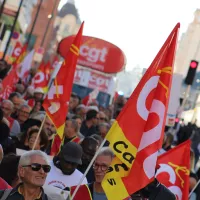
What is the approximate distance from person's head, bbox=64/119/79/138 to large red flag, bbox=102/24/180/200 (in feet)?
12.6

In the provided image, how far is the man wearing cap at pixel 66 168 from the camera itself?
7312 mm

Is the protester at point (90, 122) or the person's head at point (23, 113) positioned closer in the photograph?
the person's head at point (23, 113)

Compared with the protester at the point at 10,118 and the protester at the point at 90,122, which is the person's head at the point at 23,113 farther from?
the protester at the point at 90,122

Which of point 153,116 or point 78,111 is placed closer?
point 153,116

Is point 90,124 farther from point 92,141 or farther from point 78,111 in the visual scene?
point 92,141

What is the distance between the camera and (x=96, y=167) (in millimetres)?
6848

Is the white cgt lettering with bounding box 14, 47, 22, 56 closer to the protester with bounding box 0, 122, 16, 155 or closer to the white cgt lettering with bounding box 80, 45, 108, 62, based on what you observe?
the white cgt lettering with bounding box 80, 45, 108, 62

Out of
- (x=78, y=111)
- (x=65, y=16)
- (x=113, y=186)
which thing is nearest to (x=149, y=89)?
(x=113, y=186)

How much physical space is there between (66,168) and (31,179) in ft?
5.22

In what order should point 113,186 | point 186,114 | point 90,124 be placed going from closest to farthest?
point 113,186 < point 90,124 < point 186,114

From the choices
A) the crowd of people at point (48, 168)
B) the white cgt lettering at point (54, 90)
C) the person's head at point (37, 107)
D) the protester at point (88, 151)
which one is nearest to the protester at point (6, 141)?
the crowd of people at point (48, 168)

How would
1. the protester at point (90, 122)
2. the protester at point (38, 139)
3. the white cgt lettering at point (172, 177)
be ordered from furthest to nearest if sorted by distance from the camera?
the protester at point (90, 122)
the protester at point (38, 139)
the white cgt lettering at point (172, 177)

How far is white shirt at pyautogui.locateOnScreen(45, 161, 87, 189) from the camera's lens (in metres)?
7.30

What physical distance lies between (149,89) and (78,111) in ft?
29.0
